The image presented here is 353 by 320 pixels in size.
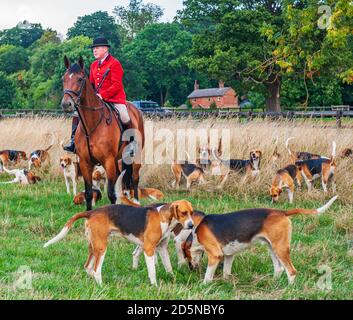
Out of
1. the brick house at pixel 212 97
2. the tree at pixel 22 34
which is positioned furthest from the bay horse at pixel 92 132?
the tree at pixel 22 34

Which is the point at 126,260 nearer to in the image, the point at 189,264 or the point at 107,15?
the point at 189,264

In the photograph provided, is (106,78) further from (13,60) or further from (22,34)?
(22,34)

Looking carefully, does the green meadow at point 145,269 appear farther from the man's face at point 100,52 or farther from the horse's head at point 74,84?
the man's face at point 100,52

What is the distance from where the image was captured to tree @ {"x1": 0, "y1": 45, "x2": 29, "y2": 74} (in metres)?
74.1

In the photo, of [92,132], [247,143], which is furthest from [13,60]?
[92,132]

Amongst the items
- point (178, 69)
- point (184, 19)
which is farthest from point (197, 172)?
point (178, 69)

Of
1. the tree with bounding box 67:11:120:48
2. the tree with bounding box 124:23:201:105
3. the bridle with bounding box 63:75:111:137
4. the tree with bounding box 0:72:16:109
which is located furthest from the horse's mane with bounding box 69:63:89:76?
the tree with bounding box 67:11:120:48

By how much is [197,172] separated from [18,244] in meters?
4.70

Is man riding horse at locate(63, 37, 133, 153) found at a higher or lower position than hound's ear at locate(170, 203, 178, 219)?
higher

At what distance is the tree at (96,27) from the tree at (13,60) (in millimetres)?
7461

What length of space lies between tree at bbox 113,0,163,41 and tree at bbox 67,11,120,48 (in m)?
6.82

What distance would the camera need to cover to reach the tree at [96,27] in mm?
72062

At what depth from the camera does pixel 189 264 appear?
5922 millimetres

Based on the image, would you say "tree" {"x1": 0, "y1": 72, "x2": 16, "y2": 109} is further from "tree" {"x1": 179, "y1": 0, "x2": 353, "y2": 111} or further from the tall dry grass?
the tall dry grass
